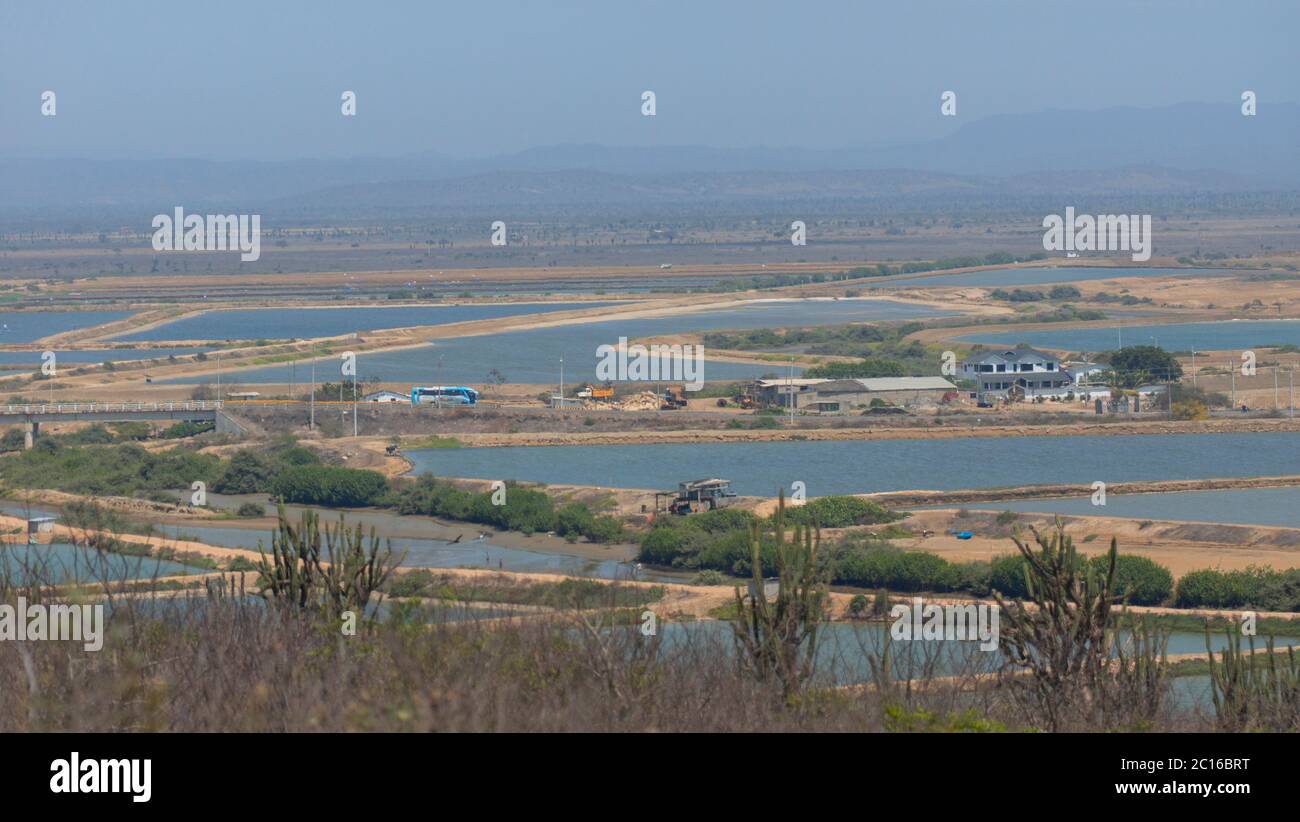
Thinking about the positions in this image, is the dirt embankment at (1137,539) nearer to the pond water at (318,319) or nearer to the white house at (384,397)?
the white house at (384,397)

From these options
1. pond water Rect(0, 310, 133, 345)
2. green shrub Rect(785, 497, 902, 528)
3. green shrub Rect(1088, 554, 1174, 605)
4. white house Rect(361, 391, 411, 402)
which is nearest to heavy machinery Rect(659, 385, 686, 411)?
white house Rect(361, 391, 411, 402)

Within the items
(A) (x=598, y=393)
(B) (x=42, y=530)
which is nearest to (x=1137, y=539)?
(B) (x=42, y=530)

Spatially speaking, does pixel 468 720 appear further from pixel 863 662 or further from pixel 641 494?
pixel 641 494

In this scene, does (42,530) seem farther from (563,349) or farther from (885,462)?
(563,349)

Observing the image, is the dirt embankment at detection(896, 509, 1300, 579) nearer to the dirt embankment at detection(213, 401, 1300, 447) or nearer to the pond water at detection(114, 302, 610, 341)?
the dirt embankment at detection(213, 401, 1300, 447)

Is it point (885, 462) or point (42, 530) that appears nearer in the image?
point (42, 530)

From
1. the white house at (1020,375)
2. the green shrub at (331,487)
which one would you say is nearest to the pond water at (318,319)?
the white house at (1020,375)

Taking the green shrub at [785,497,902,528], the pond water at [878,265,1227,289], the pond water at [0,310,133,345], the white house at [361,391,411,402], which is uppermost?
the pond water at [878,265,1227,289]
